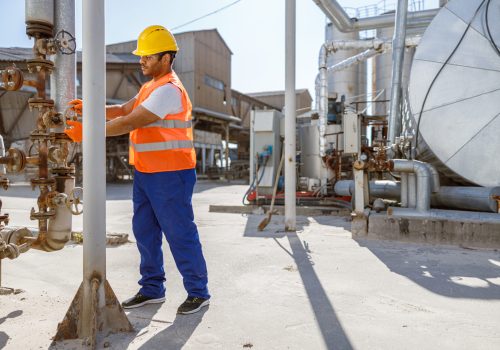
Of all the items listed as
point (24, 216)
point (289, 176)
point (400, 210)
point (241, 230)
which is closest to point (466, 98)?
point (400, 210)

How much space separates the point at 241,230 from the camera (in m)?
5.82

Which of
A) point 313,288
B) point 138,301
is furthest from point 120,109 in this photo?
point 313,288

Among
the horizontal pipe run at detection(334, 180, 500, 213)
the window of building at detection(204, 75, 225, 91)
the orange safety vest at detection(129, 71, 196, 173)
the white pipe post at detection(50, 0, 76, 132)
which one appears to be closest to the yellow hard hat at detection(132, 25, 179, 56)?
the orange safety vest at detection(129, 71, 196, 173)

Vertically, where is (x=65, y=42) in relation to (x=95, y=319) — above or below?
above

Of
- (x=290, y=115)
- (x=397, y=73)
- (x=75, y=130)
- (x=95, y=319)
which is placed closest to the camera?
(x=95, y=319)

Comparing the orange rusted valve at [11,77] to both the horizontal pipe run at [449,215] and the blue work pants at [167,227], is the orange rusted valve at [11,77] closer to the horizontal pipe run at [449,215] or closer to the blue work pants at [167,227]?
the blue work pants at [167,227]

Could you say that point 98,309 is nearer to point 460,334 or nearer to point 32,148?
point 32,148

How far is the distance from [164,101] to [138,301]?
4.36 feet

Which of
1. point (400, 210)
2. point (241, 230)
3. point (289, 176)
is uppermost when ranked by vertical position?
point (289, 176)

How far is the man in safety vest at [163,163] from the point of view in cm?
A: 237

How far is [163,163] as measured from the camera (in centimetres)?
243

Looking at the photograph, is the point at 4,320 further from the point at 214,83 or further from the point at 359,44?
the point at 214,83

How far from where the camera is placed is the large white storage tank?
507 centimetres

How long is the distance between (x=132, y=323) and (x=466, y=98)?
4.96 m
